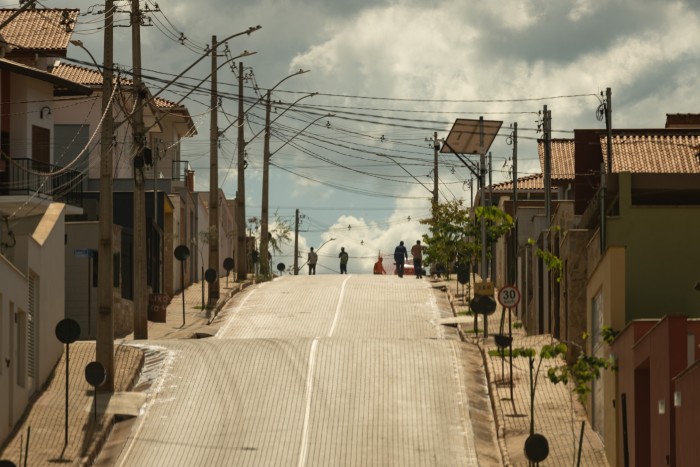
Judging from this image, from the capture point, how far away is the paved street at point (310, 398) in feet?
102

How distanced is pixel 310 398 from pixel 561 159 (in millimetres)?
33844

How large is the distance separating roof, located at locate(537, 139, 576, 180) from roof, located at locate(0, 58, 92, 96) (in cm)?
2190

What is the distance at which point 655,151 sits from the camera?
54.8m

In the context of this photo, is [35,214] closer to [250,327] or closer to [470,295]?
[250,327]

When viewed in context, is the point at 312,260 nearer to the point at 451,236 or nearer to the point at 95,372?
the point at 451,236

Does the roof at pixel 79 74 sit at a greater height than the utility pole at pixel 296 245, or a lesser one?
greater

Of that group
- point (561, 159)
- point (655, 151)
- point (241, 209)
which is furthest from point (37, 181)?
point (561, 159)

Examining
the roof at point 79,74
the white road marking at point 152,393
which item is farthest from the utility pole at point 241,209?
the white road marking at point 152,393

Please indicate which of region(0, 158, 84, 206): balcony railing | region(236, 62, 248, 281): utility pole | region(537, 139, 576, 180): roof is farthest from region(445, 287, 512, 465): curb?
region(537, 139, 576, 180): roof

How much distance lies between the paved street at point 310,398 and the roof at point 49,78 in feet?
27.7

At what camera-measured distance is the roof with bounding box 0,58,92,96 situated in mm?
43688

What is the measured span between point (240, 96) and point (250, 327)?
15298 mm

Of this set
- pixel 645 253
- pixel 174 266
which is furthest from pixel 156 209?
pixel 645 253

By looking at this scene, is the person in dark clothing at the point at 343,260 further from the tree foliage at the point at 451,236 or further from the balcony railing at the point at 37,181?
the balcony railing at the point at 37,181
